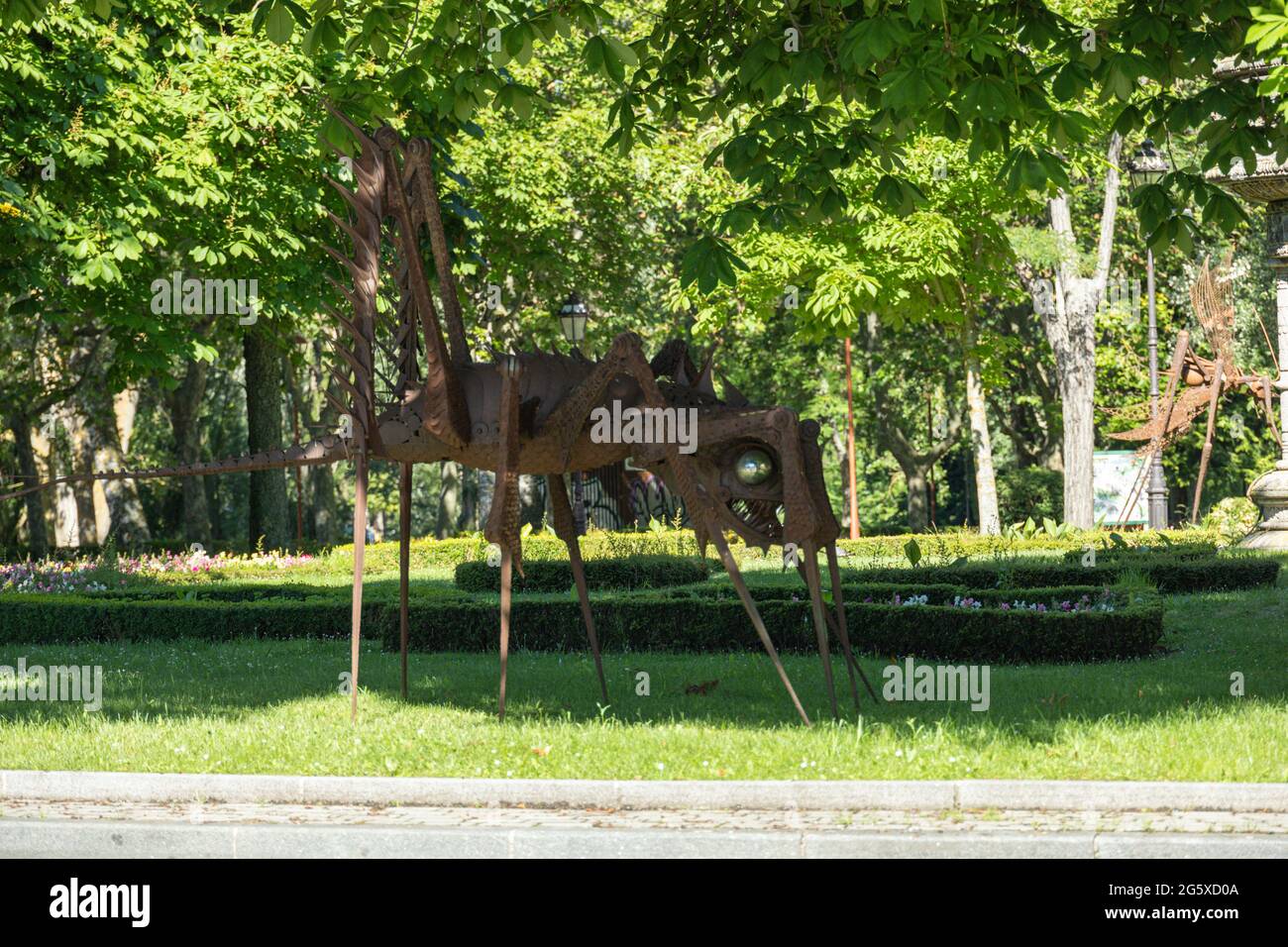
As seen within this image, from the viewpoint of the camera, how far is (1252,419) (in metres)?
41.4

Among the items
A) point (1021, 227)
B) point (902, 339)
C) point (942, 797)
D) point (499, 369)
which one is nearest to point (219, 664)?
point (499, 369)

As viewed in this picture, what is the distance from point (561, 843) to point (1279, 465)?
16782mm

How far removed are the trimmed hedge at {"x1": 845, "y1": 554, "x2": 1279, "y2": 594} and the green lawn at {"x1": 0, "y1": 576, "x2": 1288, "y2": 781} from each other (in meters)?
2.53

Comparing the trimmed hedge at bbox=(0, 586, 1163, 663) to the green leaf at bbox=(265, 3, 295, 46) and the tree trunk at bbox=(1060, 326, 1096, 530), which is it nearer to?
the green leaf at bbox=(265, 3, 295, 46)

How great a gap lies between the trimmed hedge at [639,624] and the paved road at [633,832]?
5.54 m

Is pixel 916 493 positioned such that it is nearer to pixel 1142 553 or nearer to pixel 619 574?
pixel 619 574

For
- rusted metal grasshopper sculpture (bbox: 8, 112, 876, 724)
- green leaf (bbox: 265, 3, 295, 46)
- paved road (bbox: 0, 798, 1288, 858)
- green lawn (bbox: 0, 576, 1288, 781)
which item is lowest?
paved road (bbox: 0, 798, 1288, 858)

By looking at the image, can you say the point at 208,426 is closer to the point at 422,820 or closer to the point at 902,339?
the point at 902,339

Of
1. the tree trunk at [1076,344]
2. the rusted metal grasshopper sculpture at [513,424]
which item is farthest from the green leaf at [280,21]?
the tree trunk at [1076,344]

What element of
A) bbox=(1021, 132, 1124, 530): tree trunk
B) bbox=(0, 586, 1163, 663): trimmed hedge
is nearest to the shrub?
bbox=(1021, 132, 1124, 530): tree trunk

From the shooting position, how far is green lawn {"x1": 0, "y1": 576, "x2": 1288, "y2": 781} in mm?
8555

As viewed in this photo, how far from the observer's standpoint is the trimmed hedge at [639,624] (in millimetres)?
13109

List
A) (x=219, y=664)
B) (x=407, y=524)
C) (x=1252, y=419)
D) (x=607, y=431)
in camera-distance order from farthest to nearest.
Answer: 1. (x=1252, y=419)
2. (x=219, y=664)
3. (x=407, y=524)
4. (x=607, y=431)

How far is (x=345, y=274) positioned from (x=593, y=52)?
1469 centimetres
